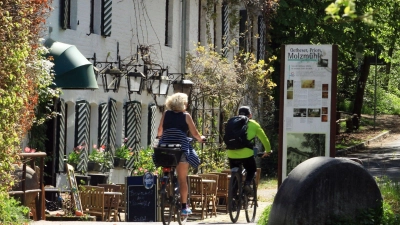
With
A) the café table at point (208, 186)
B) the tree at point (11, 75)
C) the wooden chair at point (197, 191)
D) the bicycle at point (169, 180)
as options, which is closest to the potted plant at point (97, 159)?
the wooden chair at point (197, 191)

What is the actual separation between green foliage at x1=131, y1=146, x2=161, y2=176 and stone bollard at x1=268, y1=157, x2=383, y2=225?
9.52 m

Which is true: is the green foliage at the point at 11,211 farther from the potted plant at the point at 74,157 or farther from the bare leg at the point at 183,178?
the potted plant at the point at 74,157

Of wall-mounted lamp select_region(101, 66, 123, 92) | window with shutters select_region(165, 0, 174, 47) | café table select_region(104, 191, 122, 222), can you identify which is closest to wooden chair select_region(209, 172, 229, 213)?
café table select_region(104, 191, 122, 222)

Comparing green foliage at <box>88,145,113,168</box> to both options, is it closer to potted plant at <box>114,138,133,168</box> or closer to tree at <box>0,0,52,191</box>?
potted plant at <box>114,138,133,168</box>

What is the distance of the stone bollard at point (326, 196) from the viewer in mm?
11195

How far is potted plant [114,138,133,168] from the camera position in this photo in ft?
77.4

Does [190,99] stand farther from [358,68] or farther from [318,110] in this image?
[358,68]

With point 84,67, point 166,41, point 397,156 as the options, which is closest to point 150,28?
point 166,41

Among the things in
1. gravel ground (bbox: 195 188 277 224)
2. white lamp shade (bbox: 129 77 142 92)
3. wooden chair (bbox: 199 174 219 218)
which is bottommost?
gravel ground (bbox: 195 188 277 224)

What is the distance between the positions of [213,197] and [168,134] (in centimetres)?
518

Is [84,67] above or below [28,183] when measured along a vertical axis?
above

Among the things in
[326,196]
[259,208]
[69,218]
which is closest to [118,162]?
A: [259,208]

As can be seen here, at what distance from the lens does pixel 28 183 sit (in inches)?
565

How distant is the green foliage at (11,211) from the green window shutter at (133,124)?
11.7 meters
